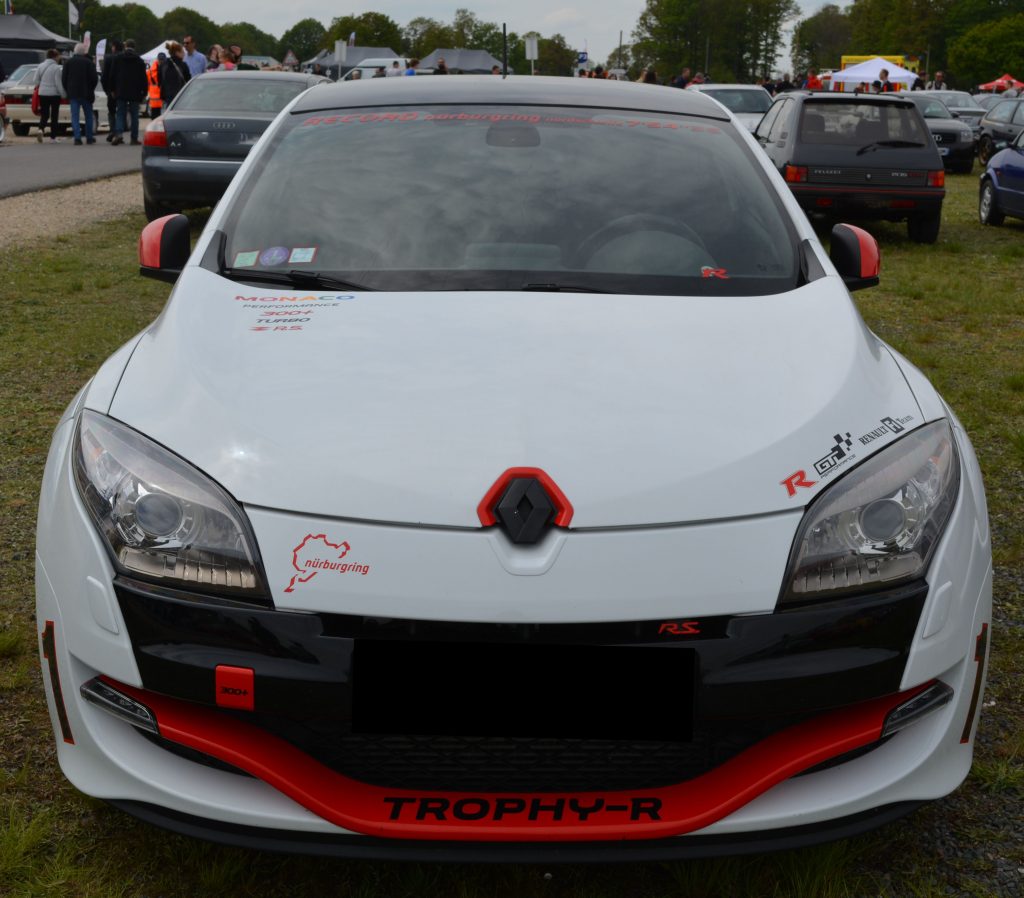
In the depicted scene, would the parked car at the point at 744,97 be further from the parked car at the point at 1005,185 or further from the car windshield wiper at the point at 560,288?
the car windshield wiper at the point at 560,288

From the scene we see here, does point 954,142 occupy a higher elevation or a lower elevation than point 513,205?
lower

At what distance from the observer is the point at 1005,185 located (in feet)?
43.5

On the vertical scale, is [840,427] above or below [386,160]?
below

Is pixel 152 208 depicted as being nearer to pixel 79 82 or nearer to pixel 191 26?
pixel 79 82

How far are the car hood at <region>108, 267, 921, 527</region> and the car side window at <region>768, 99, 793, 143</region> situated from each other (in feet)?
34.6

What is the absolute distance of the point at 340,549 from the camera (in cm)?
196

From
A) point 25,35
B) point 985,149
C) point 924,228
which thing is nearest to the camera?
point 924,228

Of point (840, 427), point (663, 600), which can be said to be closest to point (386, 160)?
point (840, 427)

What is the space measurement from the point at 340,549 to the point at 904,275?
9.42 metres

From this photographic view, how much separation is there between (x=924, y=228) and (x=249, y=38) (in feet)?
535

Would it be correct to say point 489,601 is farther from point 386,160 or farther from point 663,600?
point 386,160

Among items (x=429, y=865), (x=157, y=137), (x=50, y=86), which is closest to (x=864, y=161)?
(x=157, y=137)

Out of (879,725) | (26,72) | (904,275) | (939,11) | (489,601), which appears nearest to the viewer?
(489,601)

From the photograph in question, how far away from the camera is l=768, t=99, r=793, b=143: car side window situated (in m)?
12.7
